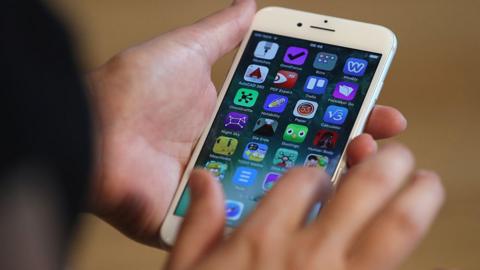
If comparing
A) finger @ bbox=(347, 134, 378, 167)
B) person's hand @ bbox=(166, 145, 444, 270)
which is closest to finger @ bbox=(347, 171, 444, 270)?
person's hand @ bbox=(166, 145, 444, 270)

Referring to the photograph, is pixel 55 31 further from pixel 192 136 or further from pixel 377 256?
pixel 192 136

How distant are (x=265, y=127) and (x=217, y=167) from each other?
6 centimetres

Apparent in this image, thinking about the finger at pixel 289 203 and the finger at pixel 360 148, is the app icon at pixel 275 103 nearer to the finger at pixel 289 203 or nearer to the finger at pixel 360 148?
the finger at pixel 360 148

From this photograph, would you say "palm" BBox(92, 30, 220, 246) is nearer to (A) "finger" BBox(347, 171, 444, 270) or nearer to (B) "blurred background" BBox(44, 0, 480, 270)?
(A) "finger" BBox(347, 171, 444, 270)

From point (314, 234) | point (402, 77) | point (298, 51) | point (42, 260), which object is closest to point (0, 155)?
point (42, 260)

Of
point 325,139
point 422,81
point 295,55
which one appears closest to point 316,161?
point 325,139

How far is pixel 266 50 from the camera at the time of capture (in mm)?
878

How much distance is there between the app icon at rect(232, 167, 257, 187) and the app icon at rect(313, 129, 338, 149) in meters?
0.07

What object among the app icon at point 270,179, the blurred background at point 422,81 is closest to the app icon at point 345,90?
the app icon at point 270,179

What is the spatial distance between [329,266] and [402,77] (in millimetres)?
1001

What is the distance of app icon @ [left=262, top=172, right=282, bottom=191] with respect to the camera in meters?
0.80

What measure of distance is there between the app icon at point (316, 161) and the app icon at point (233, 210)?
77mm

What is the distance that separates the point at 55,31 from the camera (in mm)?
314

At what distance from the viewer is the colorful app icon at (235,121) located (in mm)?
841
